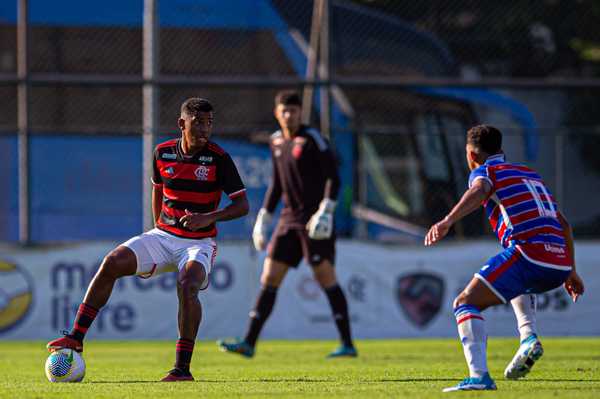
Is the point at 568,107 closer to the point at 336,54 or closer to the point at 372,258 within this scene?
the point at 336,54

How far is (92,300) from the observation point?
798 cm

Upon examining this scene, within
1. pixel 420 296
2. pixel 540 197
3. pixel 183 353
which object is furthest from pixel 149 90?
pixel 540 197

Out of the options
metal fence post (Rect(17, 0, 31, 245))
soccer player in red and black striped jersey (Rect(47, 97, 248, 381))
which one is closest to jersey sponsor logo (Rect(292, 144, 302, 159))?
soccer player in red and black striped jersey (Rect(47, 97, 248, 381))

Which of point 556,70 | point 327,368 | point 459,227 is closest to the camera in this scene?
point 327,368

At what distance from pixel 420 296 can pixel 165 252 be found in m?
6.54

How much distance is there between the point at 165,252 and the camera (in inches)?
322

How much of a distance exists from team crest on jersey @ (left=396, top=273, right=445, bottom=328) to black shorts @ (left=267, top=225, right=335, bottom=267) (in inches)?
124

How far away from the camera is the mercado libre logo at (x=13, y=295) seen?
13.8m

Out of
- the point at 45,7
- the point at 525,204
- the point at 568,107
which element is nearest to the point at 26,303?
the point at 45,7

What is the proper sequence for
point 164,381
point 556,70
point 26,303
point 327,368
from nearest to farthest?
point 164,381 < point 327,368 < point 26,303 < point 556,70

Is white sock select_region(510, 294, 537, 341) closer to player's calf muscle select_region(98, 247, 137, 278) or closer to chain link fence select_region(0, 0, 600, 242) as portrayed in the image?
player's calf muscle select_region(98, 247, 137, 278)

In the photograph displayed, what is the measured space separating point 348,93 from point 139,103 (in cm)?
310

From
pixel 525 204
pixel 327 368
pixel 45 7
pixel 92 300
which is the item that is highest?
pixel 45 7

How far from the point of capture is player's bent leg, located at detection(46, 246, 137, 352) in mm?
7909
